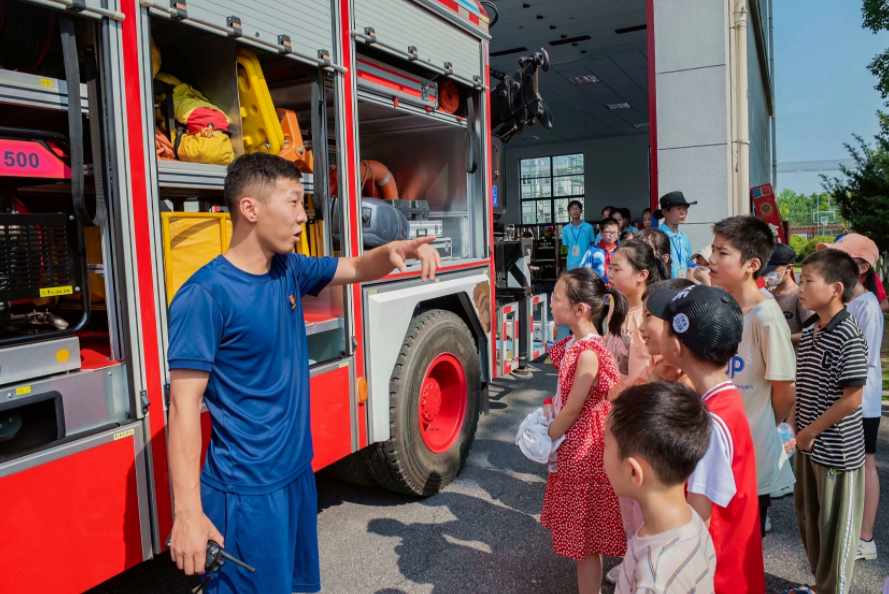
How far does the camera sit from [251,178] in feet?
6.50

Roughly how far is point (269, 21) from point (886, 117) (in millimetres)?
20278

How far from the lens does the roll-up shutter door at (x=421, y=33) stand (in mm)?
3277

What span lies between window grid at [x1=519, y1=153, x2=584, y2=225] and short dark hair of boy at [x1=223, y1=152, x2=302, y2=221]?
26984mm

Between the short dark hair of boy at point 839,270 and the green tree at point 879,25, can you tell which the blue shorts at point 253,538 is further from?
the green tree at point 879,25

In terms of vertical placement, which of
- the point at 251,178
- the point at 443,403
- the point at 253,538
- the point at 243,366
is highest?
the point at 251,178

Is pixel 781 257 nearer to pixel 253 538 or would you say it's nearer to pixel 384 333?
pixel 384 333

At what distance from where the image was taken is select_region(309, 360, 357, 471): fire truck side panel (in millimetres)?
2988

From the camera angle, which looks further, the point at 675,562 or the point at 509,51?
the point at 509,51

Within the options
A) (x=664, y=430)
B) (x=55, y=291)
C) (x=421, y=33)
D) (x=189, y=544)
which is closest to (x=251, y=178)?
(x=55, y=291)

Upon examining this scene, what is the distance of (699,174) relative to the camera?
27.6 ft

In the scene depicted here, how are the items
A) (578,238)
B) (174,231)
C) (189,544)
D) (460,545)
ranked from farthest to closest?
(578,238)
(460,545)
(174,231)
(189,544)

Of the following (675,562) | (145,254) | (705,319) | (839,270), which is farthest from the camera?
(839,270)

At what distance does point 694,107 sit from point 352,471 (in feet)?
22.6

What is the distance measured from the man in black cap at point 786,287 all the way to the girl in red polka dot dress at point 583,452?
2123mm
